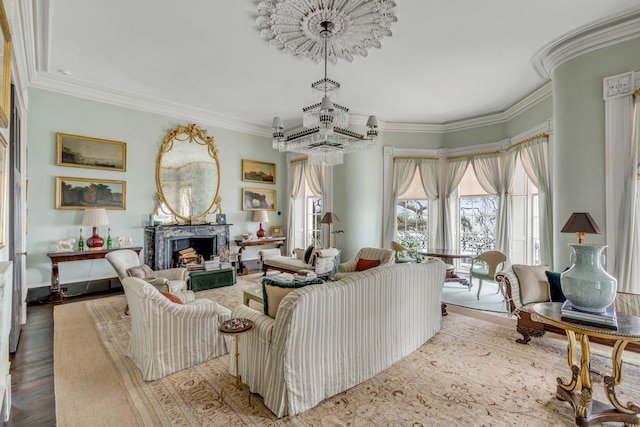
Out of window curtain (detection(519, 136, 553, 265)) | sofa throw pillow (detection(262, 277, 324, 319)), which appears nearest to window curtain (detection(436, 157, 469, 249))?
window curtain (detection(519, 136, 553, 265))

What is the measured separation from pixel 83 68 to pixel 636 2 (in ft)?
23.5

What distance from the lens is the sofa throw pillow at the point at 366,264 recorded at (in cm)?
511

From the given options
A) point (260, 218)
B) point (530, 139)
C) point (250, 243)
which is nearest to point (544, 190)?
point (530, 139)

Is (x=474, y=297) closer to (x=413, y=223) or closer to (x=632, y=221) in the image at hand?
(x=413, y=223)

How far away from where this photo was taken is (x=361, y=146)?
4188 mm

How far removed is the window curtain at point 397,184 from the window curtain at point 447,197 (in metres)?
0.80

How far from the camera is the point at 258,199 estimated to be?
7.89 metres

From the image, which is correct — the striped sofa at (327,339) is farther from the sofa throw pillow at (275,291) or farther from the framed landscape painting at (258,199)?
the framed landscape painting at (258,199)

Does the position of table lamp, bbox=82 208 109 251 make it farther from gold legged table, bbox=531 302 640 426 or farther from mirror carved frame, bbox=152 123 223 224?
gold legged table, bbox=531 302 640 426

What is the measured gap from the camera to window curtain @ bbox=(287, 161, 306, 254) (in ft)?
26.6

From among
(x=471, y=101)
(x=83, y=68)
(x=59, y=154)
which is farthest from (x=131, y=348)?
(x=471, y=101)

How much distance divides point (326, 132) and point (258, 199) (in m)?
4.62

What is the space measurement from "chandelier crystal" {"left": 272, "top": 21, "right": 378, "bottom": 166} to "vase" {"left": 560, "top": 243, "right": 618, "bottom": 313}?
258cm

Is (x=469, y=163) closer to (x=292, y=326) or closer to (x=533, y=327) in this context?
(x=533, y=327)
